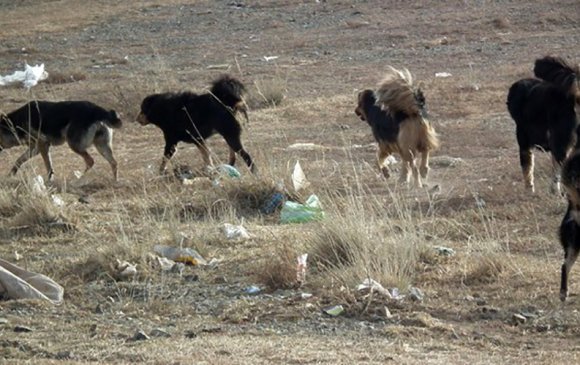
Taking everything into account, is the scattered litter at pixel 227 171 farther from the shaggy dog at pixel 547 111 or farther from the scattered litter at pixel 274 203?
the shaggy dog at pixel 547 111

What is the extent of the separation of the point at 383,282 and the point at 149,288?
5.35ft

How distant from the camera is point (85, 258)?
10.1 m

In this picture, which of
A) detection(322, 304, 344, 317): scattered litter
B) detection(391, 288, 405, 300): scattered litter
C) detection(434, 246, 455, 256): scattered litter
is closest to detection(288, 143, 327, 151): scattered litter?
detection(434, 246, 455, 256): scattered litter

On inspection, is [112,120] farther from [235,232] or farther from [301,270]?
[301,270]

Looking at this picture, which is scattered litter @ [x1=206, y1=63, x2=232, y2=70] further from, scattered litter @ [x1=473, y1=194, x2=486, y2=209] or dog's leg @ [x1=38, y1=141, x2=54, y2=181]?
scattered litter @ [x1=473, y1=194, x2=486, y2=209]

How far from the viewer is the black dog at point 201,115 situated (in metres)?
14.9

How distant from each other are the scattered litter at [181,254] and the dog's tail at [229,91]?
4.88 meters

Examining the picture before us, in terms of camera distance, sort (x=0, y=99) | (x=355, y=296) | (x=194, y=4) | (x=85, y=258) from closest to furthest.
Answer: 1. (x=355, y=296)
2. (x=85, y=258)
3. (x=0, y=99)
4. (x=194, y=4)

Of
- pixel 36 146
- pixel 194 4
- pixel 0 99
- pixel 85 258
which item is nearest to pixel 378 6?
pixel 194 4

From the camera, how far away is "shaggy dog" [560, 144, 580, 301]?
8.11 m

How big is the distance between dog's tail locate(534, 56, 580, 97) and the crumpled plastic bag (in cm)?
532

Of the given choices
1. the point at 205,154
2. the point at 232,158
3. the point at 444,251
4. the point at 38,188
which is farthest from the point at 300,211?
the point at 232,158

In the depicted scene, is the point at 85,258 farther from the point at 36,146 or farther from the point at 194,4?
the point at 194,4

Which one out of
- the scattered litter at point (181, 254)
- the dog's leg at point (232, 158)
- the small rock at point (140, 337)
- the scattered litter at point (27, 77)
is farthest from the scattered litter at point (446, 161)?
the scattered litter at point (27, 77)
